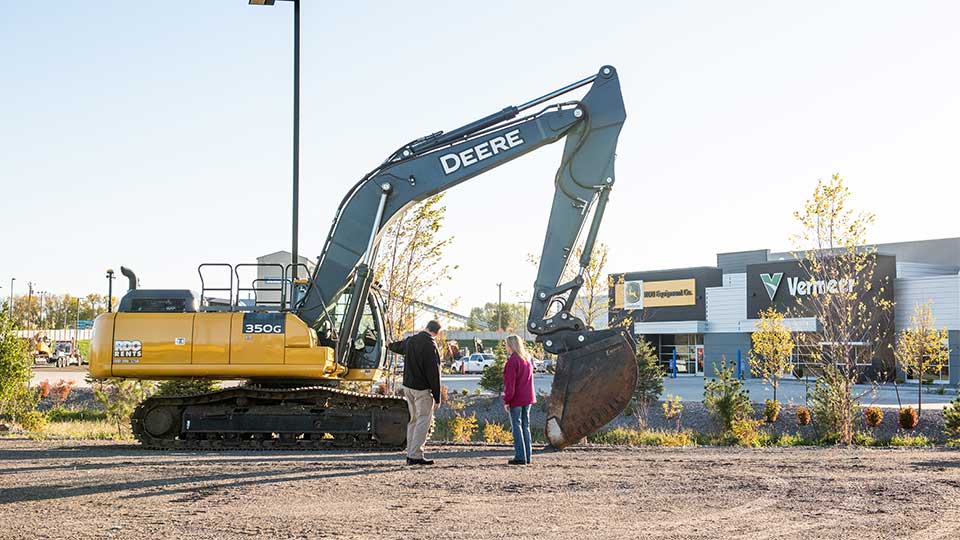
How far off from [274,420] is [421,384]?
3.18 metres

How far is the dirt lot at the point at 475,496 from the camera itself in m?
7.91

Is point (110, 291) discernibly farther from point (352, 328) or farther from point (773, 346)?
point (773, 346)

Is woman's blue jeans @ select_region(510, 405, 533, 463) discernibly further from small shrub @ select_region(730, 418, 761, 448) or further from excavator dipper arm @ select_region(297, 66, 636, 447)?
small shrub @ select_region(730, 418, 761, 448)

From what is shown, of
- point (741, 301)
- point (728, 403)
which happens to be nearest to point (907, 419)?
point (728, 403)

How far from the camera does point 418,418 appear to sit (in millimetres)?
12062

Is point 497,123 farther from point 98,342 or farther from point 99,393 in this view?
point 99,393

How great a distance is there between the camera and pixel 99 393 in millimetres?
21719

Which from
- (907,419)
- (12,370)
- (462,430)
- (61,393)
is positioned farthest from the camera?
(61,393)

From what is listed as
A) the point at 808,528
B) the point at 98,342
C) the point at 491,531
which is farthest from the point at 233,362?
the point at 808,528

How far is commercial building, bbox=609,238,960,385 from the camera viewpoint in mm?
51250

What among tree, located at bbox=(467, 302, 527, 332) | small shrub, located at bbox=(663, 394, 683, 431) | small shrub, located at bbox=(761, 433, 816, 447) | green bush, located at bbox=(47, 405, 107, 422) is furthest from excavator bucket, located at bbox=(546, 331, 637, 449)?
tree, located at bbox=(467, 302, 527, 332)

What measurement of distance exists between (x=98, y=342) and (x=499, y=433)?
28.7ft

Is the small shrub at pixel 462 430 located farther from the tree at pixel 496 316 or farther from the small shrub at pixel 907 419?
the tree at pixel 496 316

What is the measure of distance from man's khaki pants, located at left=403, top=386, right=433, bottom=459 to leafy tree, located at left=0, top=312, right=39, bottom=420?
10.1m
